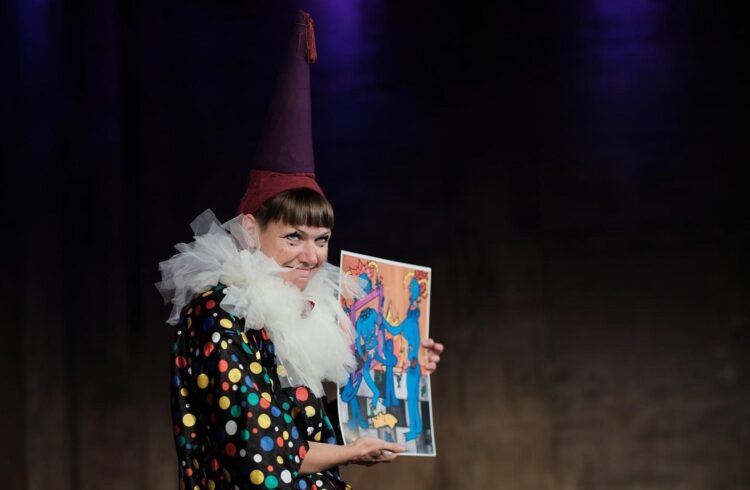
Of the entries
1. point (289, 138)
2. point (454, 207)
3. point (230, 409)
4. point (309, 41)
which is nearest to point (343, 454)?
point (230, 409)

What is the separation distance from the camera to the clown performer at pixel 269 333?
1.87 metres

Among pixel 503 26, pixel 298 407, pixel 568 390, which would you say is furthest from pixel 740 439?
pixel 298 407

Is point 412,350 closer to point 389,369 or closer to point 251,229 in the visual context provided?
point 389,369

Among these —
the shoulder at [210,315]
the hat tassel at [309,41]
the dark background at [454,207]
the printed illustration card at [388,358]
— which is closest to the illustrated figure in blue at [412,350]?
the printed illustration card at [388,358]

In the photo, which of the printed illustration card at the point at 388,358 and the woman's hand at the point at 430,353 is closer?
the printed illustration card at the point at 388,358

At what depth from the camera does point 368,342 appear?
7.04ft

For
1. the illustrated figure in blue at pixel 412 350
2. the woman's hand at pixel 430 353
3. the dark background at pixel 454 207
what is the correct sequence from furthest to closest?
1. the dark background at pixel 454 207
2. the woman's hand at pixel 430 353
3. the illustrated figure in blue at pixel 412 350

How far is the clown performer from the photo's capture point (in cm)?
187

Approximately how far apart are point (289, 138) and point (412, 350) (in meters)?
0.55

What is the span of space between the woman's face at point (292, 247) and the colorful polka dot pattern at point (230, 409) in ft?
0.52

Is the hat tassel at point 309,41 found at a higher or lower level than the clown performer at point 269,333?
higher

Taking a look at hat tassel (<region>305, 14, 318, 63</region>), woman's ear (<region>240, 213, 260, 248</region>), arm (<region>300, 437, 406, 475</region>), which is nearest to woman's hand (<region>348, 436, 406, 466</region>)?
arm (<region>300, 437, 406, 475</region>)

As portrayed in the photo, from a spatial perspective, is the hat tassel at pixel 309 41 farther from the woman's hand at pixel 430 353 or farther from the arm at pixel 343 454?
the arm at pixel 343 454

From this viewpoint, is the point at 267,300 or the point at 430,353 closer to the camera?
the point at 267,300
